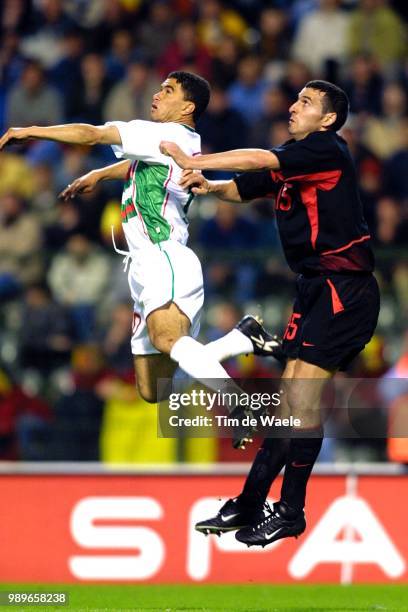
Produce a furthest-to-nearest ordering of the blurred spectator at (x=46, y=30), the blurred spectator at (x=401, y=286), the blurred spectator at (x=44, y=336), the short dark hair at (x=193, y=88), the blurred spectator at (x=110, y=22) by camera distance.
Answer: the blurred spectator at (x=46, y=30) → the blurred spectator at (x=110, y=22) → the blurred spectator at (x=44, y=336) → the blurred spectator at (x=401, y=286) → the short dark hair at (x=193, y=88)

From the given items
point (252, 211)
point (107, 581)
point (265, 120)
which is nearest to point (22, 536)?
point (107, 581)

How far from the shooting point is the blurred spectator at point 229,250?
1439 cm

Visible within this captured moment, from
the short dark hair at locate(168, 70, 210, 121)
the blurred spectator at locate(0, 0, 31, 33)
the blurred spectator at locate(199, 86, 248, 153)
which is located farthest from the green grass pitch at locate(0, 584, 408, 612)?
the blurred spectator at locate(0, 0, 31, 33)

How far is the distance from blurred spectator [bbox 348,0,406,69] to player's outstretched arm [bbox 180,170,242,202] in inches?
311

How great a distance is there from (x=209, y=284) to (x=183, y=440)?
163 centimetres

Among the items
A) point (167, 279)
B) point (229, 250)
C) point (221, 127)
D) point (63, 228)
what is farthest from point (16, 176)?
point (167, 279)

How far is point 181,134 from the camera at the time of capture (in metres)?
9.66

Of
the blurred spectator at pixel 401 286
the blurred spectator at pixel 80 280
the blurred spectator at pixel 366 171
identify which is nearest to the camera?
the blurred spectator at pixel 401 286

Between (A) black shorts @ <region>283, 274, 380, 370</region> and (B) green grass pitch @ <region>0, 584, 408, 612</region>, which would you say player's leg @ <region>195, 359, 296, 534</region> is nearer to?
(A) black shorts @ <region>283, 274, 380, 370</region>

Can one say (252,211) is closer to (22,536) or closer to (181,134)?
(22,536)

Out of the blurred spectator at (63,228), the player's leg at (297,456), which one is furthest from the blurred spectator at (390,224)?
the player's leg at (297,456)

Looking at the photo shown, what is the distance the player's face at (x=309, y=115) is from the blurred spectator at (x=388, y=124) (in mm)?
6962

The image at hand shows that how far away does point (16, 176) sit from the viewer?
16391 mm

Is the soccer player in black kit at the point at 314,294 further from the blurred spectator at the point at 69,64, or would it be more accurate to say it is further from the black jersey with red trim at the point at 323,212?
the blurred spectator at the point at 69,64
